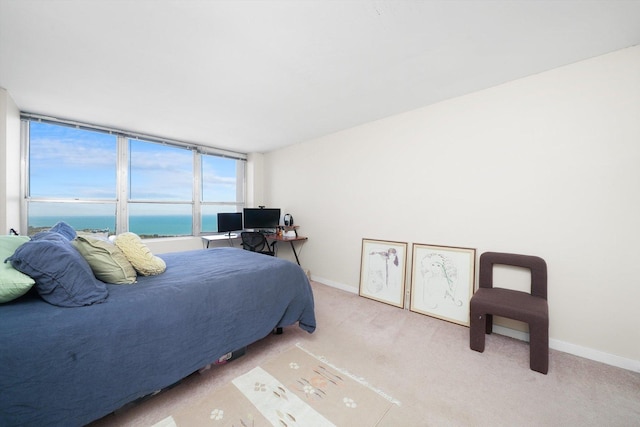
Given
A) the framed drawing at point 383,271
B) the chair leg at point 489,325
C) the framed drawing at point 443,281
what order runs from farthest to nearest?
the framed drawing at point 383,271 → the framed drawing at point 443,281 → the chair leg at point 489,325

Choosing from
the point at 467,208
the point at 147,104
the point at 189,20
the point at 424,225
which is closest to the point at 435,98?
the point at 467,208

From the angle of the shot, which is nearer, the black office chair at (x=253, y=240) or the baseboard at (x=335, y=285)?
the baseboard at (x=335, y=285)

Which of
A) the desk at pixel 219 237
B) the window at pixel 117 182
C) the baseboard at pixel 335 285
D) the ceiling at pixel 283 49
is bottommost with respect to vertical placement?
the baseboard at pixel 335 285

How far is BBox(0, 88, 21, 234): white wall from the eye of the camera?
2.40 meters

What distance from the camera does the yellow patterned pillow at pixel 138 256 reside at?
1.81m

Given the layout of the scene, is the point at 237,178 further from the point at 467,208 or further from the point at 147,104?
the point at 467,208

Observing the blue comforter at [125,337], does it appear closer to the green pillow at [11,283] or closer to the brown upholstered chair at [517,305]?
the green pillow at [11,283]

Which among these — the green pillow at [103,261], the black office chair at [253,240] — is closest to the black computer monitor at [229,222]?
the black office chair at [253,240]

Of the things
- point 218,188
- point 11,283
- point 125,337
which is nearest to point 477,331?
point 125,337

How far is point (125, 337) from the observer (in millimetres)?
1303

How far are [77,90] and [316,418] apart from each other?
12.1 ft

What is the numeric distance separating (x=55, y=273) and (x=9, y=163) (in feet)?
8.00

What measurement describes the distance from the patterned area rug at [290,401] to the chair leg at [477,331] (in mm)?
1043

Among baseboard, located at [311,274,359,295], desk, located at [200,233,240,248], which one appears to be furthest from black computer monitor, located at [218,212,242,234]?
baseboard, located at [311,274,359,295]
